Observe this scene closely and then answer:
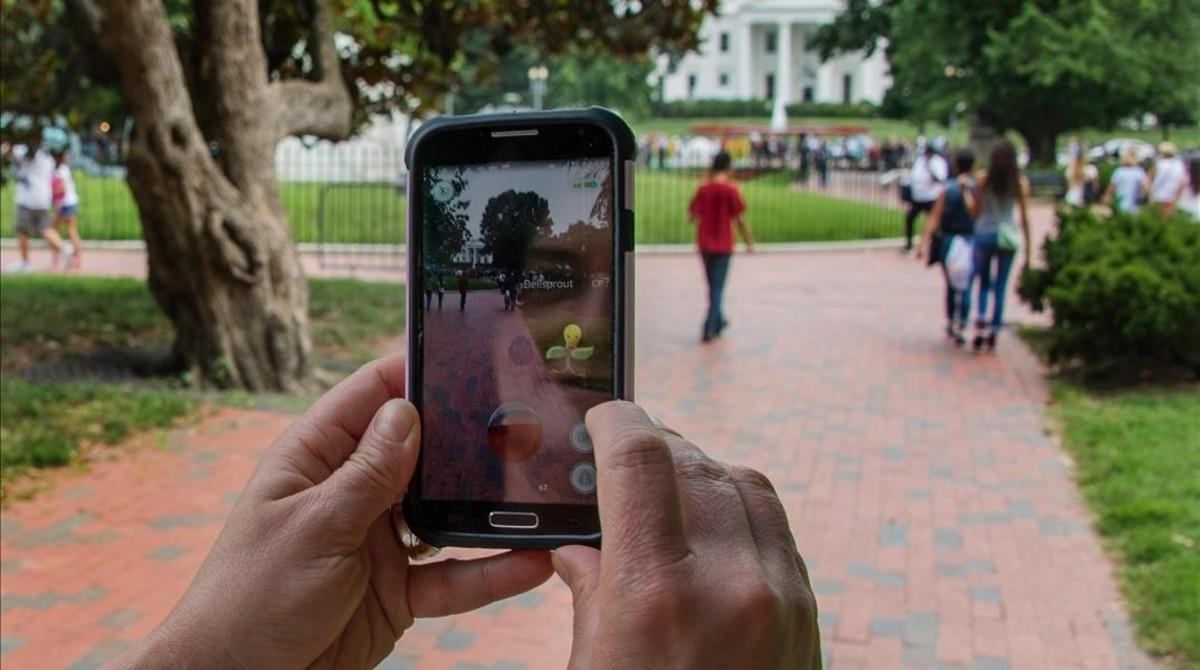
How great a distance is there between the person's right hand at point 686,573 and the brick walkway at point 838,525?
3430mm

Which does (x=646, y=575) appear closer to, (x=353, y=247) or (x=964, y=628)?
(x=964, y=628)

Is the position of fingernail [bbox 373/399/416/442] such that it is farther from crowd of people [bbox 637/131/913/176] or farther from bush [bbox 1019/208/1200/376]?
crowd of people [bbox 637/131/913/176]

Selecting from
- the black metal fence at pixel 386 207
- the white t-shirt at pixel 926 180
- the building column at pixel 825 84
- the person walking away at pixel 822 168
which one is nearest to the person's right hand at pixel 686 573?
the black metal fence at pixel 386 207

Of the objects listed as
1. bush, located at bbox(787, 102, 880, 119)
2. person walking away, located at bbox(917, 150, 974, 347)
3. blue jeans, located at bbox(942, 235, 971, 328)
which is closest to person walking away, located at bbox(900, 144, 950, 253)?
person walking away, located at bbox(917, 150, 974, 347)

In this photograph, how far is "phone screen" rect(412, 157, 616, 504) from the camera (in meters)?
1.52

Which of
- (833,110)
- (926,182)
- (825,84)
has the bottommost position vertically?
(926,182)

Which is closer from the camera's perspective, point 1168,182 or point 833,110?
point 1168,182

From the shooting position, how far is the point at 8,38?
35.8 feet

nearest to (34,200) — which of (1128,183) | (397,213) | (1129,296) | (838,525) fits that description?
(397,213)

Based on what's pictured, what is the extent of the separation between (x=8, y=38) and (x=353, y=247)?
8417 mm

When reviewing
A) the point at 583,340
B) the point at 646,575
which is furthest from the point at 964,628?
the point at 646,575

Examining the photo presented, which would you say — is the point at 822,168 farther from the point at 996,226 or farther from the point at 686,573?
the point at 686,573

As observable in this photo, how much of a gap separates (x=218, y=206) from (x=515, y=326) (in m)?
7.30

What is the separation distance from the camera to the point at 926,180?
19.5m
